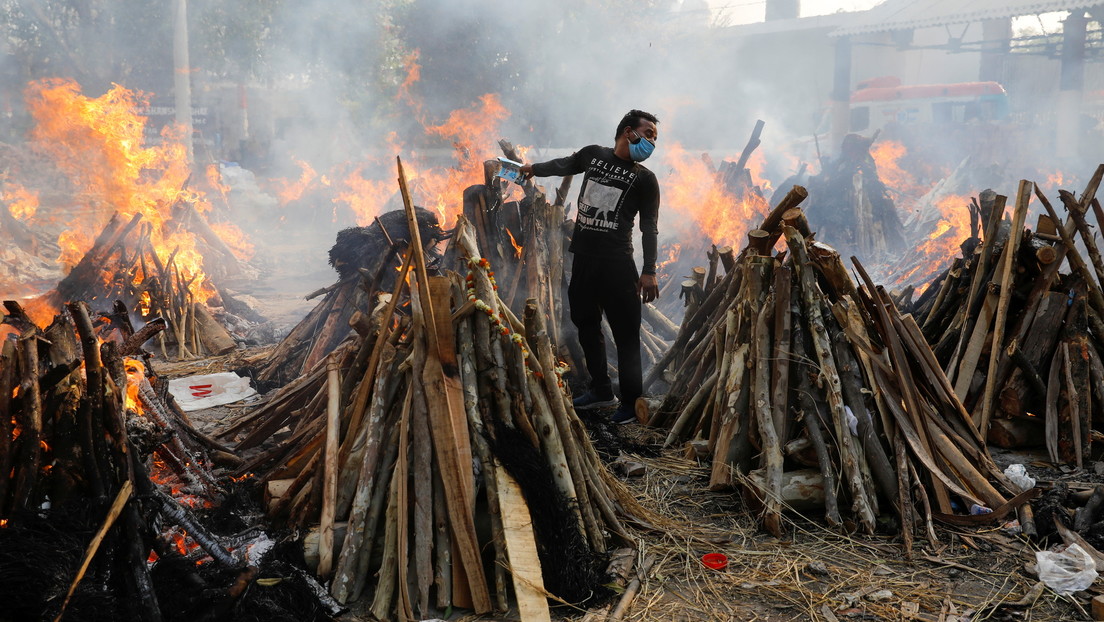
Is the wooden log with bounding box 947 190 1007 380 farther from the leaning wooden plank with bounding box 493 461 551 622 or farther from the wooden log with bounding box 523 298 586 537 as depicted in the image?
the leaning wooden plank with bounding box 493 461 551 622

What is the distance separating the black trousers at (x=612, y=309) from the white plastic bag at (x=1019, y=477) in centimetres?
258

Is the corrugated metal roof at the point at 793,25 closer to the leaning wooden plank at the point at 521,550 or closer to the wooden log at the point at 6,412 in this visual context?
the leaning wooden plank at the point at 521,550

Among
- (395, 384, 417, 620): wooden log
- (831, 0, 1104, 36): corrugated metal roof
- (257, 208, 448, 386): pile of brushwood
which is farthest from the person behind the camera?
(831, 0, 1104, 36): corrugated metal roof

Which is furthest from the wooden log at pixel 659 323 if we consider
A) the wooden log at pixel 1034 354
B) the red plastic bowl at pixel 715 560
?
the red plastic bowl at pixel 715 560

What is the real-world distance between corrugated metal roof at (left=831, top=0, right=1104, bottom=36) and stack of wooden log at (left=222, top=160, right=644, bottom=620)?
1785 centimetres

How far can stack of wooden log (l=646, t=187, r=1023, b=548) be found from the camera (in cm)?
459

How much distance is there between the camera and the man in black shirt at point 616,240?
6.16 meters

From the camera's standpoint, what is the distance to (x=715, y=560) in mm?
4148

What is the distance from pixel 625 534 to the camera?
417cm

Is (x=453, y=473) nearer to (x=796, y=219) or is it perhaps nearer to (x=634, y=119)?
(x=796, y=219)

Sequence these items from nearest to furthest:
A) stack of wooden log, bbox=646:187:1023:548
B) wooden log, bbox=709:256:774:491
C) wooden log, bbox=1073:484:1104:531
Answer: wooden log, bbox=1073:484:1104:531
stack of wooden log, bbox=646:187:1023:548
wooden log, bbox=709:256:774:491

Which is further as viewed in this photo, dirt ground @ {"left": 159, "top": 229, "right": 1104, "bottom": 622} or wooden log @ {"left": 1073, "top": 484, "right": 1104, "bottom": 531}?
wooden log @ {"left": 1073, "top": 484, "right": 1104, "bottom": 531}

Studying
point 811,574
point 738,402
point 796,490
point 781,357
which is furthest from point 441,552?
point 781,357

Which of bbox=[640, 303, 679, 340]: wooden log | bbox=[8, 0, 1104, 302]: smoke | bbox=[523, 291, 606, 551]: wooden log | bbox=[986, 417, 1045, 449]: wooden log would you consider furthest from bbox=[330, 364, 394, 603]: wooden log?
bbox=[8, 0, 1104, 302]: smoke
